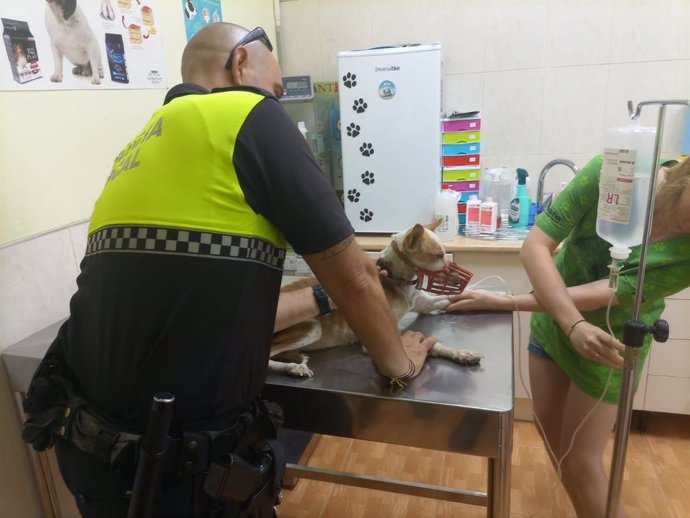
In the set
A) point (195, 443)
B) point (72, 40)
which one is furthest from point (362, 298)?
point (72, 40)

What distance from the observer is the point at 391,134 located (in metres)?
2.22

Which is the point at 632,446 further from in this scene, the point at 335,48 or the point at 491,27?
the point at 335,48

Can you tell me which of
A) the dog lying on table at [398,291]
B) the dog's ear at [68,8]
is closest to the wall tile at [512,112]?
the dog lying on table at [398,291]

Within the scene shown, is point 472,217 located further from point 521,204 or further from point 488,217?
point 521,204

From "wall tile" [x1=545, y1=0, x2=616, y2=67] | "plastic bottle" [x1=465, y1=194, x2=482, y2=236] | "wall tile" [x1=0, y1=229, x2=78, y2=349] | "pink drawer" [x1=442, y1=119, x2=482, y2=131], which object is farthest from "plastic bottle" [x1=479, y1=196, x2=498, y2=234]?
"wall tile" [x1=0, y1=229, x2=78, y2=349]

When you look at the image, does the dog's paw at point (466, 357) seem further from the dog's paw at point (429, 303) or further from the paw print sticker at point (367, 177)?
the paw print sticker at point (367, 177)

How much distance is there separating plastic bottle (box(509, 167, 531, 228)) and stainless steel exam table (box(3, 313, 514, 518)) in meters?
1.26

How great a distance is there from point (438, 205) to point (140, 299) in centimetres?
168

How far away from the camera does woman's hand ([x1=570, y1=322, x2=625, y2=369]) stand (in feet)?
3.46

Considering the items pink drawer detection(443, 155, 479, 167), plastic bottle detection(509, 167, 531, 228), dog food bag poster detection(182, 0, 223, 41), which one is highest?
dog food bag poster detection(182, 0, 223, 41)

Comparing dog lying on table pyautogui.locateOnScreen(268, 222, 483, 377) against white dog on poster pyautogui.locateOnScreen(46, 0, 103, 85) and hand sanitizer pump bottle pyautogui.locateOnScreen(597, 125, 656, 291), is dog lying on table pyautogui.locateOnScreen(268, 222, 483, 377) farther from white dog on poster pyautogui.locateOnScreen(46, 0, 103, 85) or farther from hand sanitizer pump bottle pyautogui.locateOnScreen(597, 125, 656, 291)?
white dog on poster pyautogui.locateOnScreen(46, 0, 103, 85)

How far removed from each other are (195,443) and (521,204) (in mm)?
1980

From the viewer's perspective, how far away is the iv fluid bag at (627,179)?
86 centimetres

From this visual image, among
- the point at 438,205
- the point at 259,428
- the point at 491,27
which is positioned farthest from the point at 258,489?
the point at 491,27
